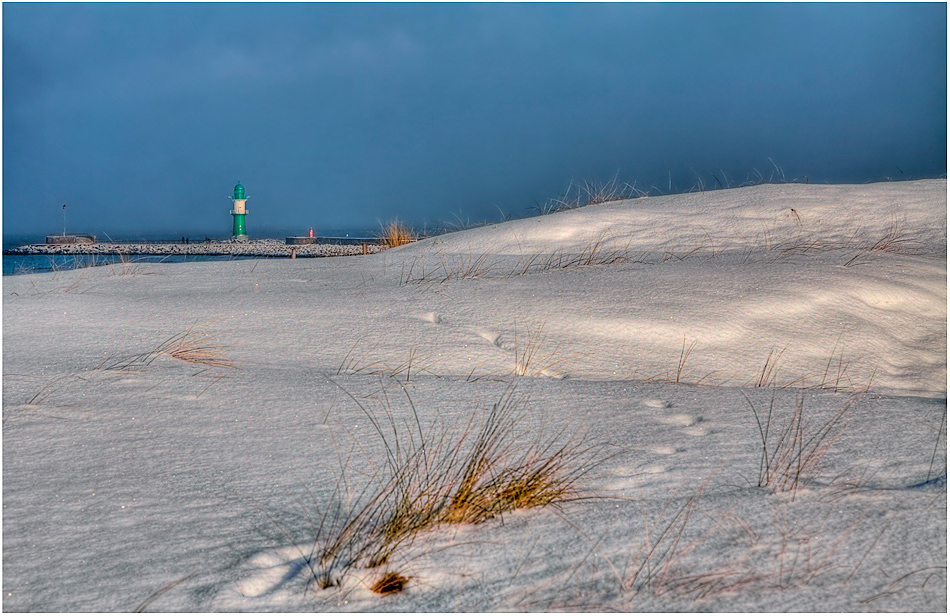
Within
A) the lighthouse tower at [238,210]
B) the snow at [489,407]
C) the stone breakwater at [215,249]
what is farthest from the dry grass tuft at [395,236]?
the lighthouse tower at [238,210]

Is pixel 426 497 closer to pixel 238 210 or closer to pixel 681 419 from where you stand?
pixel 681 419

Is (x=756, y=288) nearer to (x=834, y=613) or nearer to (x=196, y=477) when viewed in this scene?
(x=834, y=613)

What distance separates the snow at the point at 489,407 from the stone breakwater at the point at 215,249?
470 inches

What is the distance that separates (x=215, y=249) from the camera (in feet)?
65.3

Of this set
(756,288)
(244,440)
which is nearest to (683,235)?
(756,288)

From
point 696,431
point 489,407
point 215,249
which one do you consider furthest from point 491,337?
point 215,249

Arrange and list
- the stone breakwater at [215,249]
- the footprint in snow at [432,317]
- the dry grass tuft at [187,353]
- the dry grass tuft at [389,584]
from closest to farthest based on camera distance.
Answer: the dry grass tuft at [389,584]
the dry grass tuft at [187,353]
the footprint in snow at [432,317]
the stone breakwater at [215,249]

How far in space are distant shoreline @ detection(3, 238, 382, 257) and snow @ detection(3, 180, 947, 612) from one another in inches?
389

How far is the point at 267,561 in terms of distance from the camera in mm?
1095

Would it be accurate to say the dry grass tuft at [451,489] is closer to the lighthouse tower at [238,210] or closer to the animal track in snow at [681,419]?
the animal track in snow at [681,419]

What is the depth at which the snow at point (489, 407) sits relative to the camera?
103 cm

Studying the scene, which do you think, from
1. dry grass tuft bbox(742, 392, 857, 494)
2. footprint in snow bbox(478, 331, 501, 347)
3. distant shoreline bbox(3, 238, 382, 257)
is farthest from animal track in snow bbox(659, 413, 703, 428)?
distant shoreline bbox(3, 238, 382, 257)

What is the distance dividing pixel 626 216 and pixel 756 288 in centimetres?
214

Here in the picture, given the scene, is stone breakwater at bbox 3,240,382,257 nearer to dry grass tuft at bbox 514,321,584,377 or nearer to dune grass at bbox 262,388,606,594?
dry grass tuft at bbox 514,321,584,377
